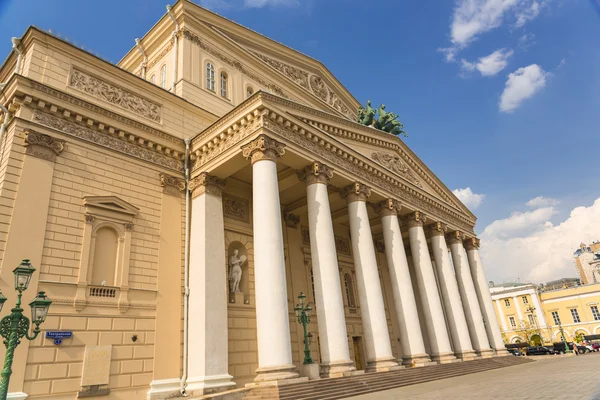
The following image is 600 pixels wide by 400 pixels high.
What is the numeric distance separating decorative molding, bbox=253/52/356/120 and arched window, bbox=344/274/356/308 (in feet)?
40.6

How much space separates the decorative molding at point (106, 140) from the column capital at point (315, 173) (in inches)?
204

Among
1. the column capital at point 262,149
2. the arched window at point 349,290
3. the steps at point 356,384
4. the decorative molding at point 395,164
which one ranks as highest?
the decorative molding at point 395,164

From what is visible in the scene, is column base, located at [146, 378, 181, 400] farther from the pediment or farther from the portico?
the pediment

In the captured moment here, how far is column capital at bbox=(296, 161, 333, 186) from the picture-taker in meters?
16.7

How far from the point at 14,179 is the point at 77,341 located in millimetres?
5232

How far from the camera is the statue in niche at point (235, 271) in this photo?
57.1 feet

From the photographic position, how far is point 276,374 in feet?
39.7

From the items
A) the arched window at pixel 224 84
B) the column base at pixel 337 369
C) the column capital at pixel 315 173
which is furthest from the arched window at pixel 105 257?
the arched window at pixel 224 84

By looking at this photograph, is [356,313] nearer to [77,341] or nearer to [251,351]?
[251,351]

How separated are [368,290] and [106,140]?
38.8 ft

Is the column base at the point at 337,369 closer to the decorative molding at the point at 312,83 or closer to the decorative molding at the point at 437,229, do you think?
the decorative molding at the point at 437,229

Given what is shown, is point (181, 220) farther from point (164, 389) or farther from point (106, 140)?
point (164, 389)

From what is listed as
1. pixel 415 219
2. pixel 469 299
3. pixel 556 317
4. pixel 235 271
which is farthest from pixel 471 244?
pixel 556 317

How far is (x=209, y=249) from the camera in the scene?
51.2 ft
